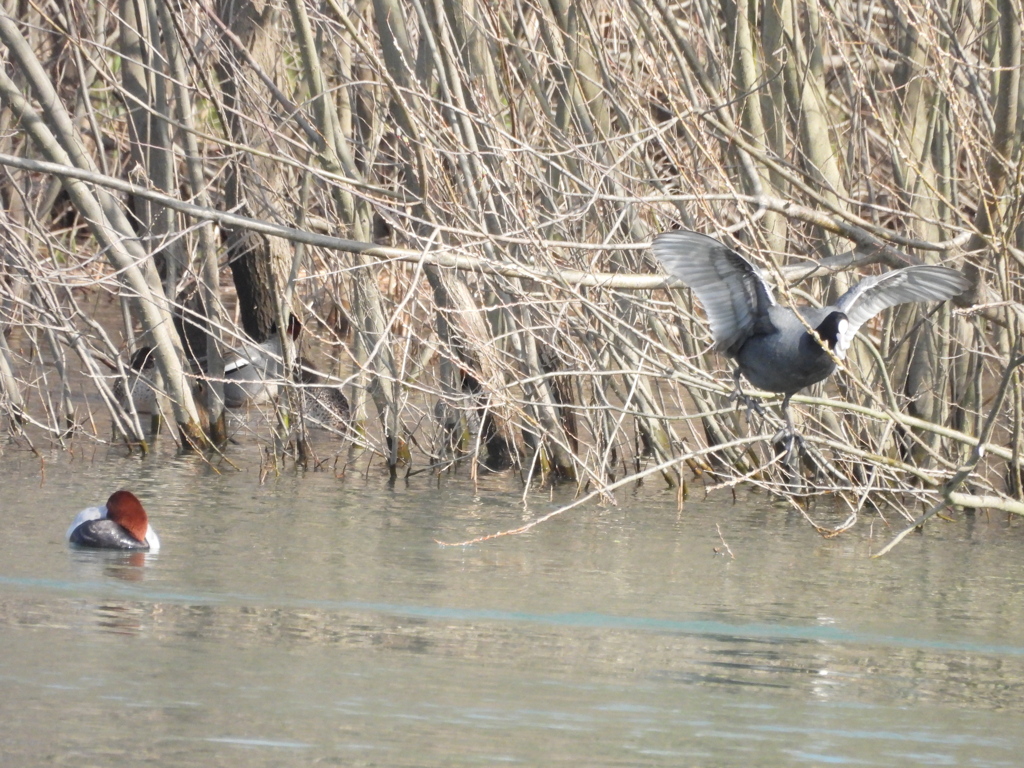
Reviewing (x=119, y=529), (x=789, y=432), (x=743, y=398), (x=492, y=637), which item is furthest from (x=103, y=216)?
(x=492, y=637)

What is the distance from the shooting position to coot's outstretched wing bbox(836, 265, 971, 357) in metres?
6.53

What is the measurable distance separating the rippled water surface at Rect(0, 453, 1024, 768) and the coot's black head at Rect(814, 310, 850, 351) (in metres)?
1.16

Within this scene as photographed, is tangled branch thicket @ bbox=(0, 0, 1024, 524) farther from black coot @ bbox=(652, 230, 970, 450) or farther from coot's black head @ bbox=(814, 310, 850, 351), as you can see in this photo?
coot's black head @ bbox=(814, 310, 850, 351)

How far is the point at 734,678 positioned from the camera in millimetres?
5898

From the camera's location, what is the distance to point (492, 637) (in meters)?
6.37

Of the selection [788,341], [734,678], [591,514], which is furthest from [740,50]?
[734,678]

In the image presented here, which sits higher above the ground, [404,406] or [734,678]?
[404,406]

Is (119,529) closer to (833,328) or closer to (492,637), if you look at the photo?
(492,637)

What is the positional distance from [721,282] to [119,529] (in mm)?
2979

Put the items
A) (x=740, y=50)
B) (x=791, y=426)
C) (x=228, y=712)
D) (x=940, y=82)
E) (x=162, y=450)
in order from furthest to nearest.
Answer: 1. (x=162, y=450)
2. (x=740, y=50)
3. (x=940, y=82)
4. (x=791, y=426)
5. (x=228, y=712)

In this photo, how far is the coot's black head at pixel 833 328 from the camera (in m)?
6.29

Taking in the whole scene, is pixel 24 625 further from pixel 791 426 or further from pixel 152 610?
pixel 791 426

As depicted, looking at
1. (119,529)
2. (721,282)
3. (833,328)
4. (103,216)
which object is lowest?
(119,529)

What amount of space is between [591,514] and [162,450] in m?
3.37
